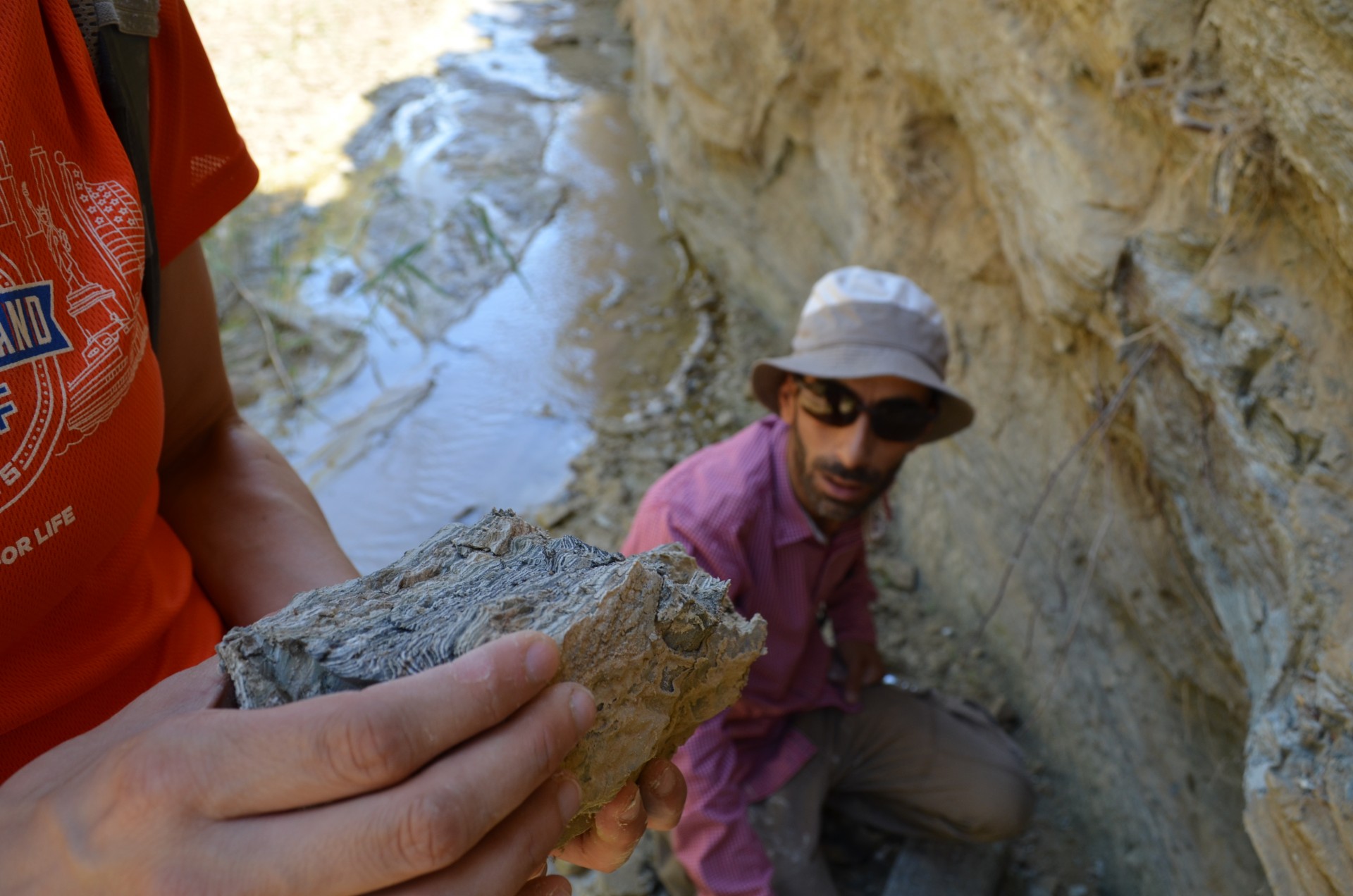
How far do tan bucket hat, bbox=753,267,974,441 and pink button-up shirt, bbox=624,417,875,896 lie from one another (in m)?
0.28

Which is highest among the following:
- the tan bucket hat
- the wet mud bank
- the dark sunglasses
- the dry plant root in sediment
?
the dry plant root in sediment

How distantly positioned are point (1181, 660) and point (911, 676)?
49.5 inches

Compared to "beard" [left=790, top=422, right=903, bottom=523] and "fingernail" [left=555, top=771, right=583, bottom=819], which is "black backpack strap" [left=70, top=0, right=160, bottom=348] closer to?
"fingernail" [left=555, top=771, right=583, bottom=819]

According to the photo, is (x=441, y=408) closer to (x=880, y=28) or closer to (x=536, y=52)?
(x=880, y=28)

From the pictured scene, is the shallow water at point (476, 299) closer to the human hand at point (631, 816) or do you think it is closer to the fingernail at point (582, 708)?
the human hand at point (631, 816)

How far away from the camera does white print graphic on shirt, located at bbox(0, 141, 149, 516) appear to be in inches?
35.5

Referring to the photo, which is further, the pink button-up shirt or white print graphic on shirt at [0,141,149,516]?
the pink button-up shirt

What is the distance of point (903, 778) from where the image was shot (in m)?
3.00

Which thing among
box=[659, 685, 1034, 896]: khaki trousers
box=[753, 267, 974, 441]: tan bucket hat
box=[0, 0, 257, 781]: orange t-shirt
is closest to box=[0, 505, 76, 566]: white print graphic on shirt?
box=[0, 0, 257, 781]: orange t-shirt

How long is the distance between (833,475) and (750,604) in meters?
0.40

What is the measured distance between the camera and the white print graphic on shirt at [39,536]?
2.92 ft

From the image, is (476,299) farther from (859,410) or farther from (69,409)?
(69,409)

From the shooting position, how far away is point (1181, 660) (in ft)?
7.89

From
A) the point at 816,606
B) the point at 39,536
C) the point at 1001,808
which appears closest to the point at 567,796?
the point at 39,536
